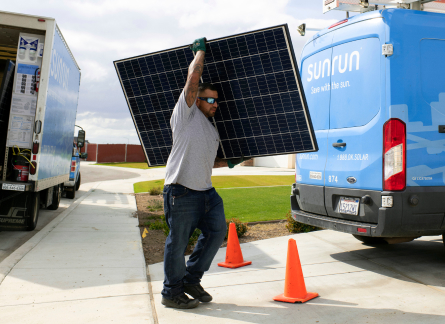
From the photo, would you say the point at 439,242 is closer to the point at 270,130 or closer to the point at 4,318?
the point at 270,130

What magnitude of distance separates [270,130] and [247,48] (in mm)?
934

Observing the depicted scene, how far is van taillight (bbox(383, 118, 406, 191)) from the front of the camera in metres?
4.66

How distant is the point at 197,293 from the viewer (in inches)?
164

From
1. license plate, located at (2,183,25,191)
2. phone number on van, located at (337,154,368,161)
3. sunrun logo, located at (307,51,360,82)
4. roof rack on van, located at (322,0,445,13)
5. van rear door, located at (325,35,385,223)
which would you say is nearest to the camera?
van rear door, located at (325,35,385,223)

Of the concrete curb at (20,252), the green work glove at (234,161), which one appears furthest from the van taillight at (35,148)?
the green work glove at (234,161)

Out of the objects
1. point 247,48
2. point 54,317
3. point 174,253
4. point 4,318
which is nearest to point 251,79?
point 247,48

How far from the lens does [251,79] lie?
4637 millimetres

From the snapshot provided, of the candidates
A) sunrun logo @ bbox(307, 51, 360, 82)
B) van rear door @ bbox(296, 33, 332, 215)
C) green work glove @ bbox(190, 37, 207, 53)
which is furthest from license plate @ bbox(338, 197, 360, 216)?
green work glove @ bbox(190, 37, 207, 53)

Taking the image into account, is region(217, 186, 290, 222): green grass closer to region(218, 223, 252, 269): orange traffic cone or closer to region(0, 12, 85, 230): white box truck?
region(218, 223, 252, 269): orange traffic cone

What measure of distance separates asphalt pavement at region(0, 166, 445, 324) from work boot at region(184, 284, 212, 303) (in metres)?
0.11

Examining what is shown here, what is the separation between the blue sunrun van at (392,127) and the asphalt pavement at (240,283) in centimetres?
67

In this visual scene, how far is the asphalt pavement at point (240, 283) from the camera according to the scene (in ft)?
12.7

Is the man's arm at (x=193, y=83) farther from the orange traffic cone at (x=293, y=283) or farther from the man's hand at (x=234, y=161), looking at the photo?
the orange traffic cone at (x=293, y=283)

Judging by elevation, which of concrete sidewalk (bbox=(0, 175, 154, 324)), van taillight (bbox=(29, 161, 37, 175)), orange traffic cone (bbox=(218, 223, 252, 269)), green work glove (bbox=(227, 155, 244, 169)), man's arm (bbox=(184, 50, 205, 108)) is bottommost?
concrete sidewalk (bbox=(0, 175, 154, 324))
